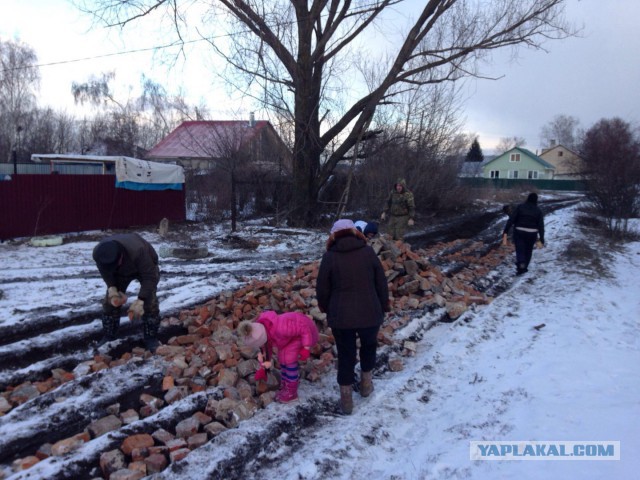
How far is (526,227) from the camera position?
28.7ft

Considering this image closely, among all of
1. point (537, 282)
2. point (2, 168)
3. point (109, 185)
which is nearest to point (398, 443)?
point (537, 282)

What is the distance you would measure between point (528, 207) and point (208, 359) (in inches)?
277

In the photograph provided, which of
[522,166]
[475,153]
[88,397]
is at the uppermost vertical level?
[475,153]

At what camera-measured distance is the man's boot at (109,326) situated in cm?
526

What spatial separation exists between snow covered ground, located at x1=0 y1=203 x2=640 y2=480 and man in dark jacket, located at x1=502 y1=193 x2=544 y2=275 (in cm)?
176

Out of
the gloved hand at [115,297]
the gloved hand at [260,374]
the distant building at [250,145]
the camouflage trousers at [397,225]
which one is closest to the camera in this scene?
the gloved hand at [260,374]

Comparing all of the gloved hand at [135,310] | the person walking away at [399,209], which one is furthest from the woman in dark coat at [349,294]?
the person walking away at [399,209]

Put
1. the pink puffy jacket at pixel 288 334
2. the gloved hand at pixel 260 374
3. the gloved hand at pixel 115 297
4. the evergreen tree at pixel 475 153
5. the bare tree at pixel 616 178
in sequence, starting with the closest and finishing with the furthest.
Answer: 1. the pink puffy jacket at pixel 288 334
2. the gloved hand at pixel 260 374
3. the gloved hand at pixel 115 297
4. the bare tree at pixel 616 178
5. the evergreen tree at pixel 475 153

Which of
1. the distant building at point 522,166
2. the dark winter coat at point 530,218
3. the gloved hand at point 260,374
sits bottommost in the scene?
the gloved hand at point 260,374

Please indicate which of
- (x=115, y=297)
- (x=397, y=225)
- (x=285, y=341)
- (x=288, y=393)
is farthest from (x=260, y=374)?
(x=397, y=225)

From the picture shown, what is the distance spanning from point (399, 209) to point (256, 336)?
7.21m

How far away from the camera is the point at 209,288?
7.70 meters

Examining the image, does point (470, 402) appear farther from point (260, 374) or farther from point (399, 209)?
point (399, 209)

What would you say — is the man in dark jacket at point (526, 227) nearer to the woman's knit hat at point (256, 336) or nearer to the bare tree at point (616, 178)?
the woman's knit hat at point (256, 336)
